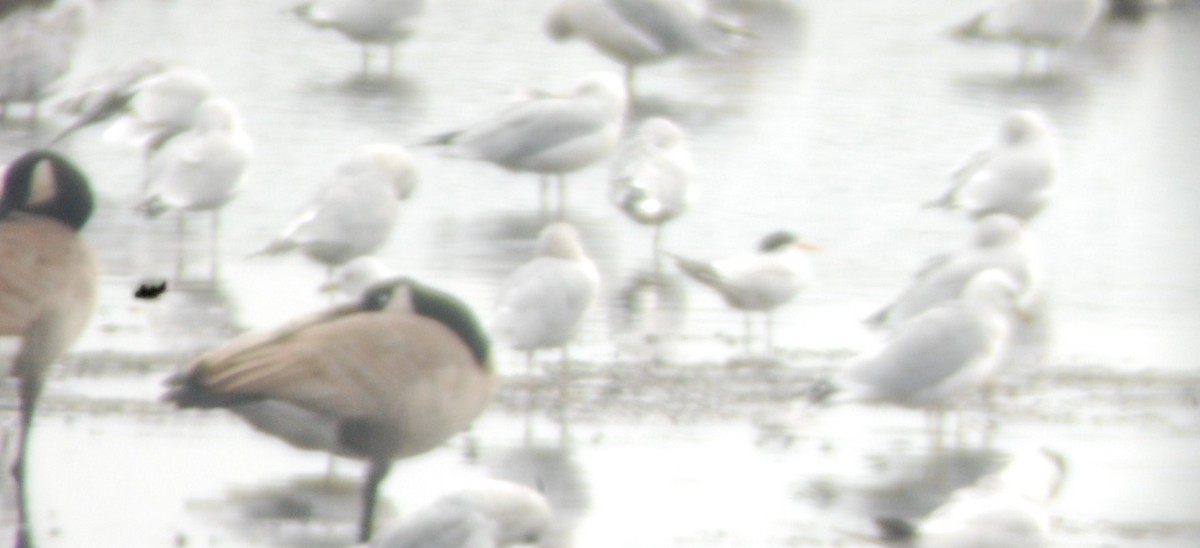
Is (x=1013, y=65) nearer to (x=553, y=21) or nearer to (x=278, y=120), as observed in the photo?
(x=553, y=21)

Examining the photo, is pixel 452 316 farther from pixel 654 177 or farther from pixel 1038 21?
pixel 1038 21

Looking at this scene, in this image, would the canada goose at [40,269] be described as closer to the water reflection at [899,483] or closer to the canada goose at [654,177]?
the water reflection at [899,483]

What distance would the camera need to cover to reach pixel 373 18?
17641mm

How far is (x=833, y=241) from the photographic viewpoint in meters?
12.7

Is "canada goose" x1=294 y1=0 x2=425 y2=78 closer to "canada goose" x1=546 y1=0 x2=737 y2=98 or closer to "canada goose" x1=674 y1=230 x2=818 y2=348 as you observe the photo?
"canada goose" x1=546 y1=0 x2=737 y2=98

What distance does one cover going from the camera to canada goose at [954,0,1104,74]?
1886 cm

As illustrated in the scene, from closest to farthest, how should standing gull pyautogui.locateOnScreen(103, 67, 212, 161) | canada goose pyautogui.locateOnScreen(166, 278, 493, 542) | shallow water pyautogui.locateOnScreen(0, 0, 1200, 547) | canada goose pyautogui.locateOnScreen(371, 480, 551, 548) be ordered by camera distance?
canada goose pyautogui.locateOnScreen(371, 480, 551, 548)
canada goose pyautogui.locateOnScreen(166, 278, 493, 542)
shallow water pyautogui.locateOnScreen(0, 0, 1200, 547)
standing gull pyautogui.locateOnScreen(103, 67, 212, 161)

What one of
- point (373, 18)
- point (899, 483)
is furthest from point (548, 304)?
point (373, 18)

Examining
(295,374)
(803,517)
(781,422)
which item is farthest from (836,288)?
(295,374)

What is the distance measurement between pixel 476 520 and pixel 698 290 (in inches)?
213

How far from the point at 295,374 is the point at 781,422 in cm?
239

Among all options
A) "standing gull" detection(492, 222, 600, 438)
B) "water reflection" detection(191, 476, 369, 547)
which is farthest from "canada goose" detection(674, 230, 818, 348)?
"water reflection" detection(191, 476, 369, 547)

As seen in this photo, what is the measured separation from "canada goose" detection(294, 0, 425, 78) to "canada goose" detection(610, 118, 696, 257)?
535 centimetres

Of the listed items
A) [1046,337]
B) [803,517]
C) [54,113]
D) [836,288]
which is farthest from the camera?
[54,113]
